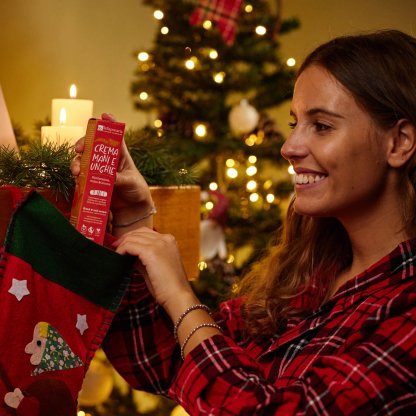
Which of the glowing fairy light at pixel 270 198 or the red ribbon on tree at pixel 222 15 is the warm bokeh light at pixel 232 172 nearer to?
the glowing fairy light at pixel 270 198

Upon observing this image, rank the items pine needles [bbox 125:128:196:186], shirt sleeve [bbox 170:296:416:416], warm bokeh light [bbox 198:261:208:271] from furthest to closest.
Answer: warm bokeh light [bbox 198:261:208:271], pine needles [bbox 125:128:196:186], shirt sleeve [bbox 170:296:416:416]

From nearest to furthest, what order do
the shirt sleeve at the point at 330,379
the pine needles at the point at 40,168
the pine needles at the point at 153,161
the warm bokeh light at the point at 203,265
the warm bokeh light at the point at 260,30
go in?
1. the shirt sleeve at the point at 330,379
2. the pine needles at the point at 40,168
3. the pine needles at the point at 153,161
4. the warm bokeh light at the point at 203,265
5. the warm bokeh light at the point at 260,30

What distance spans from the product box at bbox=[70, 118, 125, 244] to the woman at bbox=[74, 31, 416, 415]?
0.09 meters

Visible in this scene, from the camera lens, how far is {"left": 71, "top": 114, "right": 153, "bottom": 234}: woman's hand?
1.31 meters

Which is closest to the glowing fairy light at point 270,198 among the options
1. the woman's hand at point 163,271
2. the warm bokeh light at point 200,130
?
the warm bokeh light at point 200,130

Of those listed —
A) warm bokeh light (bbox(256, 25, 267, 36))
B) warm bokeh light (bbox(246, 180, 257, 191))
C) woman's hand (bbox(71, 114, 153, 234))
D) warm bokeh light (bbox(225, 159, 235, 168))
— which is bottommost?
woman's hand (bbox(71, 114, 153, 234))

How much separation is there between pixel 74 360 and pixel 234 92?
215 cm

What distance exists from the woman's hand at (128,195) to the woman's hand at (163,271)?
0.35 feet

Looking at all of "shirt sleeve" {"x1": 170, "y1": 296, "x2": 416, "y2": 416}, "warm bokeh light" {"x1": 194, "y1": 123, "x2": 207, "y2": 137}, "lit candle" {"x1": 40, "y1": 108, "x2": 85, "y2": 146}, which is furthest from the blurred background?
"shirt sleeve" {"x1": 170, "y1": 296, "x2": 416, "y2": 416}

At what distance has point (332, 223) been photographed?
1.55 m

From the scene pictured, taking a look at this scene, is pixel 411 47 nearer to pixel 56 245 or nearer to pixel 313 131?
pixel 313 131

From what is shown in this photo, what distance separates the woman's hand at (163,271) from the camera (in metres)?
1.24

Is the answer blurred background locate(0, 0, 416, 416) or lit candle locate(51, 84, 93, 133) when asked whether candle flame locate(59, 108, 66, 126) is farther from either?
blurred background locate(0, 0, 416, 416)

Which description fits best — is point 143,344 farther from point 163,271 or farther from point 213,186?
point 213,186
